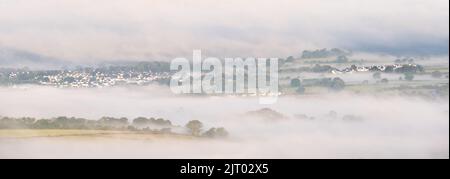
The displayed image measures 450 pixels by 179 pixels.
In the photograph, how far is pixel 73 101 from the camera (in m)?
20.9

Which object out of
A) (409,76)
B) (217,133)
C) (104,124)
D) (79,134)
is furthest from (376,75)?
(79,134)

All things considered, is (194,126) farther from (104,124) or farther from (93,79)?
(93,79)

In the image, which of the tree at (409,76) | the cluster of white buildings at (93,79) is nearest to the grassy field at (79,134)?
the cluster of white buildings at (93,79)

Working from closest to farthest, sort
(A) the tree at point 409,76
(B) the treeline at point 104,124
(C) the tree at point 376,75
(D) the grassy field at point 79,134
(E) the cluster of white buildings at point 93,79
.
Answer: (D) the grassy field at point 79,134
(B) the treeline at point 104,124
(E) the cluster of white buildings at point 93,79
(A) the tree at point 409,76
(C) the tree at point 376,75

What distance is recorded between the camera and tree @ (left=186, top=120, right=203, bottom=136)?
1923 centimetres

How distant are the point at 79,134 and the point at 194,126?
3.58 meters

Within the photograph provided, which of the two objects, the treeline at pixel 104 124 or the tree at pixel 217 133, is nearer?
the tree at pixel 217 133

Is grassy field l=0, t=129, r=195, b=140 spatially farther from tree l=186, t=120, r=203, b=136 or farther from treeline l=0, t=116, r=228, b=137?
tree l=186, t=120, r=203, b=136

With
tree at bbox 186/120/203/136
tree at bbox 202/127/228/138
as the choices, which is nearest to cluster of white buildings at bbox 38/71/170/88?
tree at bbox 186/120/203/136

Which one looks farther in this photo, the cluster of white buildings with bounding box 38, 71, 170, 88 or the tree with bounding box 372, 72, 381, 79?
the tree with bounding box 372, 72, 381, 79

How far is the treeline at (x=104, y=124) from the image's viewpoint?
19.6 m

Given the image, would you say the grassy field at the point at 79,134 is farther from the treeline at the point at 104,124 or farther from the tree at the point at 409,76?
the tree at the point at 409,76

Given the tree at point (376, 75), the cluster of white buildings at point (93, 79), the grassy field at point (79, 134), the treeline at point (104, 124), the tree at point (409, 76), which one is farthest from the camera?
the tree at point (376, 75)
